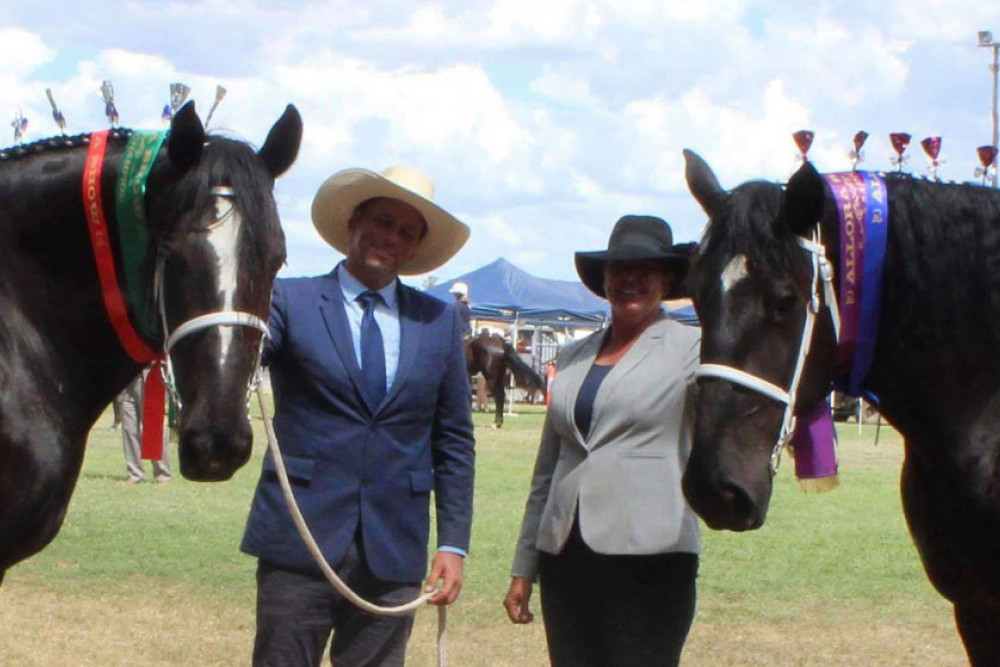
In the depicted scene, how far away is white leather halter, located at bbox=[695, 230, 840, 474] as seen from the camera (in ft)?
11.5

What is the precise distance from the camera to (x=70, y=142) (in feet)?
13.3

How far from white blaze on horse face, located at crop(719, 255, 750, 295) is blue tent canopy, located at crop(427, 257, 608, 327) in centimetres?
2755

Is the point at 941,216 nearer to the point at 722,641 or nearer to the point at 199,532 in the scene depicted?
the point at 722,641

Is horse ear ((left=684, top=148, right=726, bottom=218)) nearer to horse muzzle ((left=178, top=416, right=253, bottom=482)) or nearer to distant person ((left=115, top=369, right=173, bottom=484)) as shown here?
horse muzzle ((left=178, top=416, right=253, bottom=482))

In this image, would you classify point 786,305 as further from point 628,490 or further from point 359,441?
point 359,441

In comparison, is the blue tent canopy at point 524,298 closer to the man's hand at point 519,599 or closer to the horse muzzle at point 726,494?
the man's hand at point 519,599

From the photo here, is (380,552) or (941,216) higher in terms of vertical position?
(941,216)

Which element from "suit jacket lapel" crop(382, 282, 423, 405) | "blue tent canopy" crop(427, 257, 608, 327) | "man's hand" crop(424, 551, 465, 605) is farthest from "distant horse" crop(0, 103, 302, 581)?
"blue tent canopy" crop(427, 257, 608, 327)

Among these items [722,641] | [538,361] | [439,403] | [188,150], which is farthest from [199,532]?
[538,361]

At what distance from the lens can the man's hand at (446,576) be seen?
172 inches

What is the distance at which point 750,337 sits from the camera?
3.53 m

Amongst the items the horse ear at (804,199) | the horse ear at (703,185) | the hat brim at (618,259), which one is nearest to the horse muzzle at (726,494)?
the horse ear at (804,199)

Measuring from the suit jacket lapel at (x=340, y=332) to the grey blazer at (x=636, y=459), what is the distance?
788mm

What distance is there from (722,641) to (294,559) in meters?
3.69
